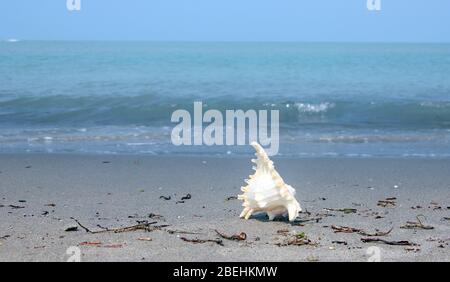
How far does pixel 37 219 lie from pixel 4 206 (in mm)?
774

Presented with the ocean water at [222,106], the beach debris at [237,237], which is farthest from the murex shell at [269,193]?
the ocean water at [222,106]

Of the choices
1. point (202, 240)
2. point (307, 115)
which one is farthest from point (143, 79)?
point (202, 240)

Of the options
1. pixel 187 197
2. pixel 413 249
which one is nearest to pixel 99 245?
pixel 187 197

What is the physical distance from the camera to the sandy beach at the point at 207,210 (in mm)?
4246

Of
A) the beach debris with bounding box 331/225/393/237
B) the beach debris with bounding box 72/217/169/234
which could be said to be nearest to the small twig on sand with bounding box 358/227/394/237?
the beach debris with bounding box 331/225/393/237

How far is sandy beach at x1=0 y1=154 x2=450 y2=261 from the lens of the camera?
4.25 metres

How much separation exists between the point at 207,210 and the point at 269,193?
3.16 ft

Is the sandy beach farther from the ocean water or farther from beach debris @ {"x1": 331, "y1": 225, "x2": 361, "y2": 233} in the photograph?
the ocean water

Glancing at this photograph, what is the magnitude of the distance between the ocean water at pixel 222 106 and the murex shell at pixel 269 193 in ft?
15.5

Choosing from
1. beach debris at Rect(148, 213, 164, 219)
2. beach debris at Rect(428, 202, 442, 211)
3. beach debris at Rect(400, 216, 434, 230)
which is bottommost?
beach debris at Rect(428, 202, 442, 211)

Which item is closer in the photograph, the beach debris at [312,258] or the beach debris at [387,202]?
the beach debris at [312,258]

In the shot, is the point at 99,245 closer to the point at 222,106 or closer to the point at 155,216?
the point at 155,216

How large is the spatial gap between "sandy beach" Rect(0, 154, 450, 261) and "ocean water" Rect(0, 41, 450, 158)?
1.58 meters

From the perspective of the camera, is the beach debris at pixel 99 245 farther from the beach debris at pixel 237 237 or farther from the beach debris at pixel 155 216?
the beach debris at pixel 155 216
